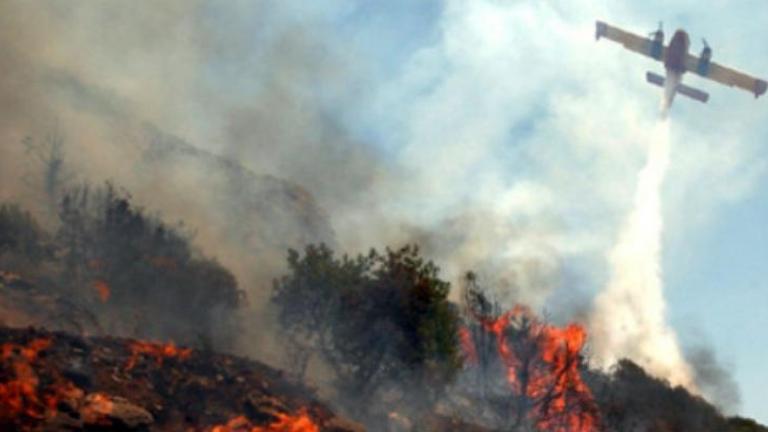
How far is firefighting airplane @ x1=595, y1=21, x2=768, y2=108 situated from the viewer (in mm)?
59531

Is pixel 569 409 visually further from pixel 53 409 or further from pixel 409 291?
pixel 53 409

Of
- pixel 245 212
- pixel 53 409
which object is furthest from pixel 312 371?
pixel 245 212

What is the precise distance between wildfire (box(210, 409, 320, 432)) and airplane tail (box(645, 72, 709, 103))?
42.4 m

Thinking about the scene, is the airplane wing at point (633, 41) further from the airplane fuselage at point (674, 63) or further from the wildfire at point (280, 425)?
the wildfire at point (280, 425)

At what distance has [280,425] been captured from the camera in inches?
1174

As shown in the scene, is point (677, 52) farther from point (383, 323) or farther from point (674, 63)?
point (383, 323)

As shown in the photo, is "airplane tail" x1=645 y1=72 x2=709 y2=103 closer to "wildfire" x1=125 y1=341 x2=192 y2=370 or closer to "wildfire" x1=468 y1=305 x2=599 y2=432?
"wildfire" x1=468 y1=305 x2=599 y2=432

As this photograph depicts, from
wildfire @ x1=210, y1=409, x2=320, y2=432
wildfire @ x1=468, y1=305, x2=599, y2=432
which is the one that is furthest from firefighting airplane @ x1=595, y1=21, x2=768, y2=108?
wildfire @ x1=210, y1=409, x2=320, y2=432

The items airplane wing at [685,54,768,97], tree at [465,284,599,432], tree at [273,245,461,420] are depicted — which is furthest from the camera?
airplane wing at [685,54,768,97]

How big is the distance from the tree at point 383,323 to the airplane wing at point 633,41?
28799 millimetres

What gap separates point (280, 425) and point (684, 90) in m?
46.0

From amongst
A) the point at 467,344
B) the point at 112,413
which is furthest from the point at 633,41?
the point at 112,413

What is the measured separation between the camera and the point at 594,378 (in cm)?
6325

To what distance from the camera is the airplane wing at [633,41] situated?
60.4 m
